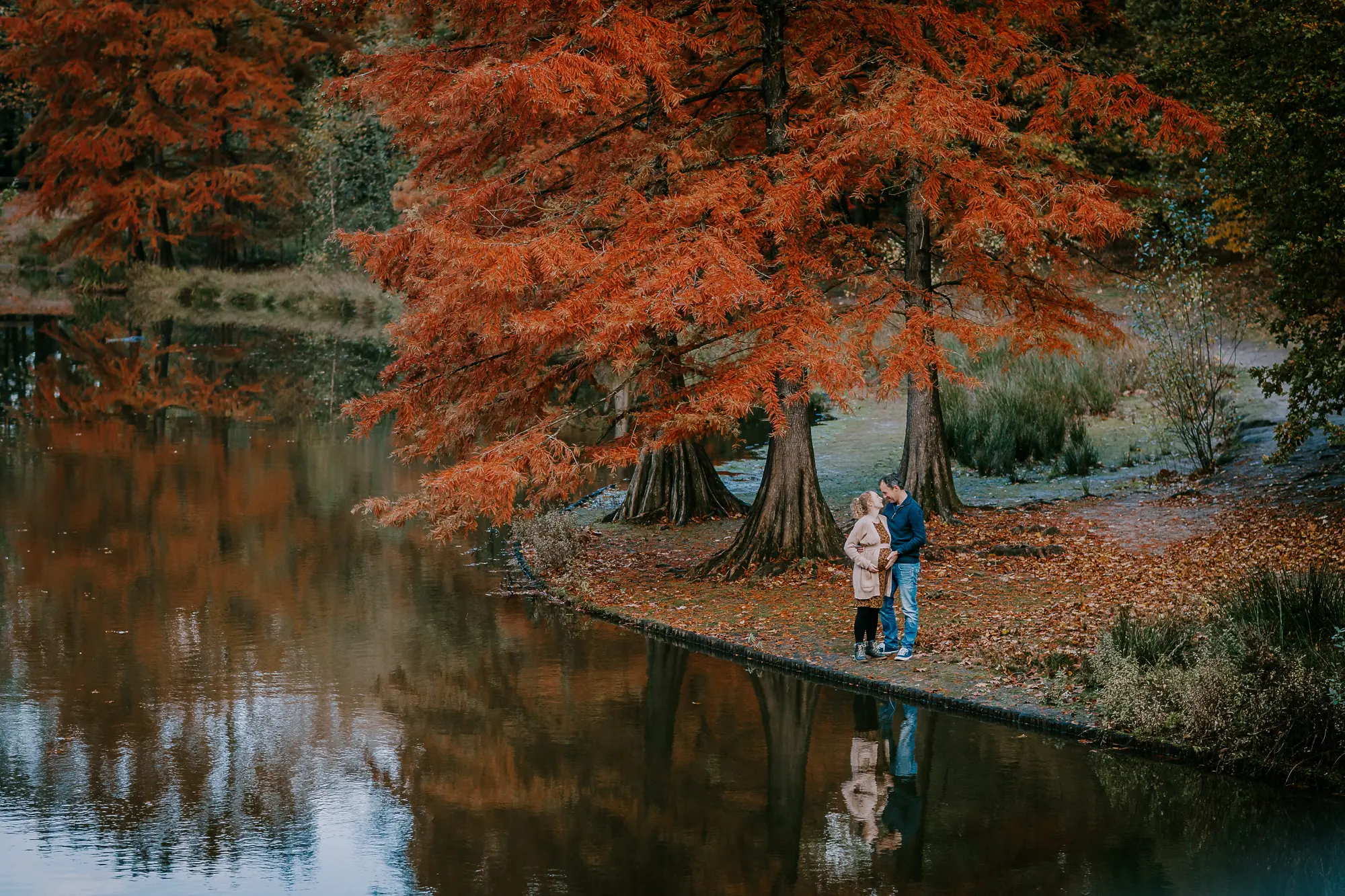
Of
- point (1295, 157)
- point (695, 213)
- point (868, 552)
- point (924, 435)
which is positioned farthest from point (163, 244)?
point (868, 552)

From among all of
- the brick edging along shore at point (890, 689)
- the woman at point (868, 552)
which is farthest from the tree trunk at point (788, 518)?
the woman at point (868, 552)

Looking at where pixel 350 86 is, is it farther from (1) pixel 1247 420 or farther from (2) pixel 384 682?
(1) pixel 1247 420

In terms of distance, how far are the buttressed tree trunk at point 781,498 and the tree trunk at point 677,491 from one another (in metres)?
3.38

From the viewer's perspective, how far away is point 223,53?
56.8 meters

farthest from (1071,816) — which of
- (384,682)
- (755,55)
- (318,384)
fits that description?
Answer: (318,384)

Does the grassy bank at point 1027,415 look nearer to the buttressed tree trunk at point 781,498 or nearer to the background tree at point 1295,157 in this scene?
the background tree at point 1295,157

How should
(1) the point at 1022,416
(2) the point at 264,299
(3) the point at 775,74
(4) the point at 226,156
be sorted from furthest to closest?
(4) the point at 226,156
(2) the point at 264,299
(1) the point at 1022,416
(3) the point at 775,74

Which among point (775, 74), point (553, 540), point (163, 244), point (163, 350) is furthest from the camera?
point (163, 244)

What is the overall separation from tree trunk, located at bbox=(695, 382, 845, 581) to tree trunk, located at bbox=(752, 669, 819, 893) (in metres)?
3.79

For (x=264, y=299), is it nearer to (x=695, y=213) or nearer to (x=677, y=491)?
(x=677, y=491)

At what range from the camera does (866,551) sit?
12906 millimetres

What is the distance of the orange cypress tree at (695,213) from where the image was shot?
47.3 ft

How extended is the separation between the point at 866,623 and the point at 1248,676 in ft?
11.7

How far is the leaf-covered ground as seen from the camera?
13141 mm
